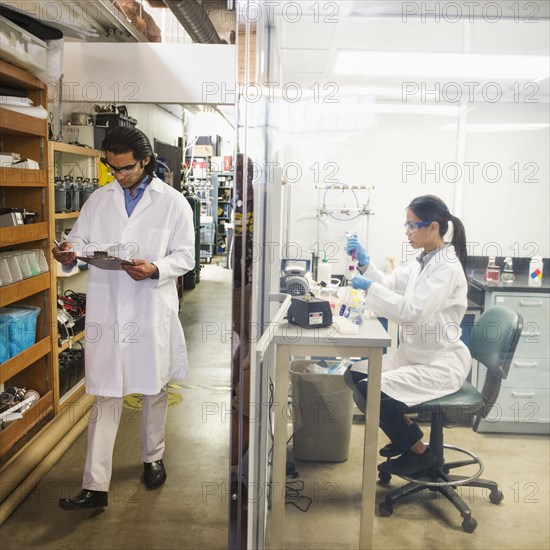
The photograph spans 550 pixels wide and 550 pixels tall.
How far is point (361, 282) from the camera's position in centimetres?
197

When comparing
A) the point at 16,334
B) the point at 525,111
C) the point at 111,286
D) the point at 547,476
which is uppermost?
the point at 525,111

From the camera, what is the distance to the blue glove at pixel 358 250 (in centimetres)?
198

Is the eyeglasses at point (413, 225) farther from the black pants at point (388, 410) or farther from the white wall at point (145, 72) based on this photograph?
the white wall at point (145, 72)

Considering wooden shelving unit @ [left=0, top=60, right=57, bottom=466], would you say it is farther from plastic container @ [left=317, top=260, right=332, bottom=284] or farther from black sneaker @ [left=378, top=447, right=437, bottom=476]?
black sneaker @ [left=378, top=447, right=437, bottom=476]

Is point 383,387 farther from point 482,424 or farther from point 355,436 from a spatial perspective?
point 482,424

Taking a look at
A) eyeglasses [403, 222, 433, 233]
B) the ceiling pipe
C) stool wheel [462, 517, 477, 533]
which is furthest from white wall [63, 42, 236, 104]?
stool wheel [462, 517, 477, 533]

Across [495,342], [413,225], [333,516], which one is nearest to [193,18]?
[413,225]

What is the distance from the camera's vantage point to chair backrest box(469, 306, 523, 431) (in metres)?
2.03

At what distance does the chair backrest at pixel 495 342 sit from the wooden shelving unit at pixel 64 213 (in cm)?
207

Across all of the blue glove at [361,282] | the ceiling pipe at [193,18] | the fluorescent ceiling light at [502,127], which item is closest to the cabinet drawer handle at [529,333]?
the blue glove at [361,282]

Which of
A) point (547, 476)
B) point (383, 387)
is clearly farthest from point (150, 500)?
point (547, 476)

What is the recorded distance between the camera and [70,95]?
315 cm

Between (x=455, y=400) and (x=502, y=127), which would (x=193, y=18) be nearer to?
(x=502, y=127)

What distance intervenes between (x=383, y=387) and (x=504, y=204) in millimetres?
768
